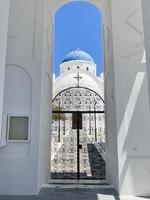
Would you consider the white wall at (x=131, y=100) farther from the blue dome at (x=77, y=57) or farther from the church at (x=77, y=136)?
the blue dome at (x=77, y=57)

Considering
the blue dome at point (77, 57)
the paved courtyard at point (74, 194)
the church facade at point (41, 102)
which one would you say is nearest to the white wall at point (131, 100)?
the church facade at point (41, 102)

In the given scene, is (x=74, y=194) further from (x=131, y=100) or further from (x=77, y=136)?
(x=131, y=100)

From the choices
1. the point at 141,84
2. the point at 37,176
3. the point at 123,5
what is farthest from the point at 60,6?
the point at 37,176

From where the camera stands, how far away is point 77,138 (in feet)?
18.8

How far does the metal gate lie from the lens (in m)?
5.84

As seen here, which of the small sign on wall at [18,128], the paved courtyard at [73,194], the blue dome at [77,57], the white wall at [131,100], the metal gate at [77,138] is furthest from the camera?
the blue dome at [77,57]

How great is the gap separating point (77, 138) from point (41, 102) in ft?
6.42

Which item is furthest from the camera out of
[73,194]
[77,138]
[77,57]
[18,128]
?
[77,57]

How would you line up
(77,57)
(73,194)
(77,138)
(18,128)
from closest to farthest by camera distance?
(73,194)
(18,128)
(77,138)
(77,57)

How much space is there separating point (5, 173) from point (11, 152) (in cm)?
40

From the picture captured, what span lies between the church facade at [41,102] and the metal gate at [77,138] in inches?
64.5

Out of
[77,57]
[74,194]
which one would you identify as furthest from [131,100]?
[77,57]

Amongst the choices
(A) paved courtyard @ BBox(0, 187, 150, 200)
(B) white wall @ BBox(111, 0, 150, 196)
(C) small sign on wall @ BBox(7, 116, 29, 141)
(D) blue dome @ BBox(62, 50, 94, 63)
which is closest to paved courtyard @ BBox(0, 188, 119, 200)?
(A) paved courtyard @ BBox(0, 187, 150, 200)

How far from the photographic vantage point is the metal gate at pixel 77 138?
19.2 ft
